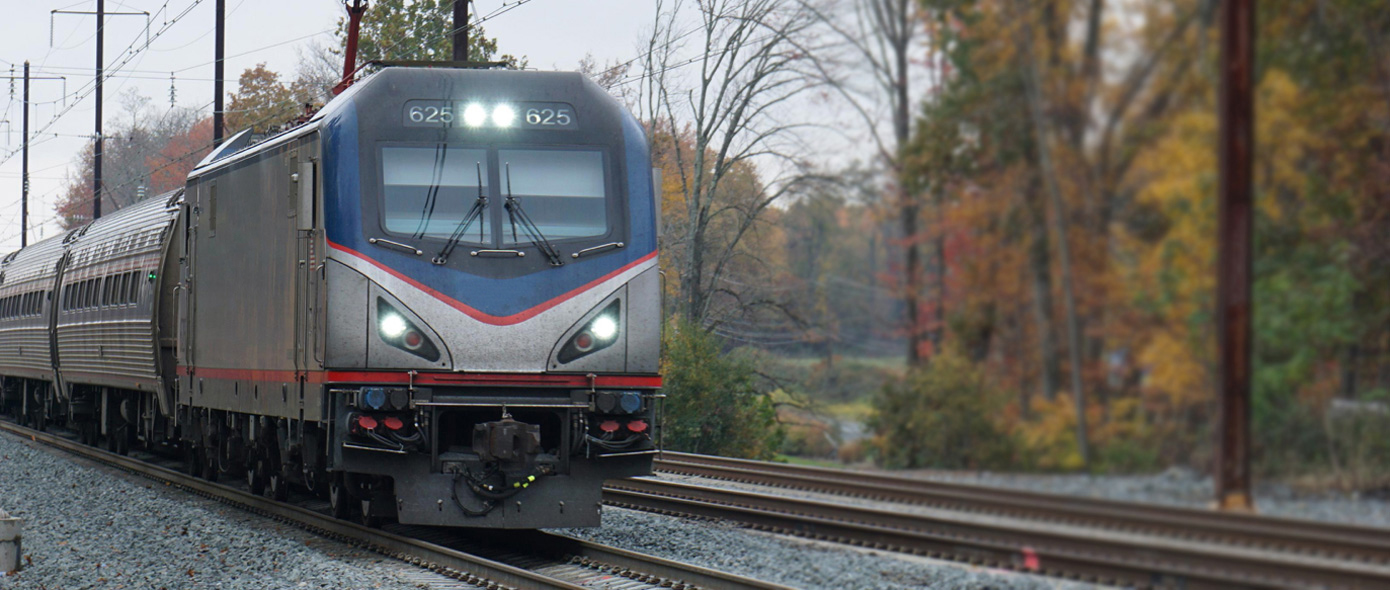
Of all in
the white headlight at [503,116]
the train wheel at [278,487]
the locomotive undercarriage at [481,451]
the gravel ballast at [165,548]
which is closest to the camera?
the gravel ballast at [165,548]

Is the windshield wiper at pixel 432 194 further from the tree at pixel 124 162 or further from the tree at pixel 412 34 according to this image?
the tree at pixel 124 162

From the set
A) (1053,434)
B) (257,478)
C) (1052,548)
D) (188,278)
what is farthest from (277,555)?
(1053,434)

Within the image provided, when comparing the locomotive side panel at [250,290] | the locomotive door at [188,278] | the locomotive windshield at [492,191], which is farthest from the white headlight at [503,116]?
the locomotive door at [188,278]

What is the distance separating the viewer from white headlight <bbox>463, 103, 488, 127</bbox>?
10680 mm

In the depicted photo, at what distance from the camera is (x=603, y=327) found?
1062 cm

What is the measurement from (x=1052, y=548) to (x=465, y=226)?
186 inches

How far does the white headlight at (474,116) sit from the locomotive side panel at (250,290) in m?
1.22

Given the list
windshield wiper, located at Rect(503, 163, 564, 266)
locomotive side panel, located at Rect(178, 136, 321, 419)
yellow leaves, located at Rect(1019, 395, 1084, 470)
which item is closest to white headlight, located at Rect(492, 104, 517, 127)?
windshield wiper, located at Rect(503, 163, 564, 266)

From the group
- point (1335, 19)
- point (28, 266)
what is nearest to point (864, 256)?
point (1335, 19)

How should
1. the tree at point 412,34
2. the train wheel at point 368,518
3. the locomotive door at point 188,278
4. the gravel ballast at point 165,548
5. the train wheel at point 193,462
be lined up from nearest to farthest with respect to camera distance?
the gravel ballast at point 165,548
the train wheel at point 368,518
the locomotive door at point 188,278
the train wheel at point 193,462
the tree at point 412,34

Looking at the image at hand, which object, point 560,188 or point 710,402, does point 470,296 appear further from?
point 710,402

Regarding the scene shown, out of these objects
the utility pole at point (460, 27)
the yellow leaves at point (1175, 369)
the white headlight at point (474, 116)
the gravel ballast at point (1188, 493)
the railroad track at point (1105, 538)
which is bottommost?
the railroad track at point (1105, 538)

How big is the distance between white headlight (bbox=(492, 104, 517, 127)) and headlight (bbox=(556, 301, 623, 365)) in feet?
5.21

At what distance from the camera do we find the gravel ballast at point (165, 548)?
395 inches
